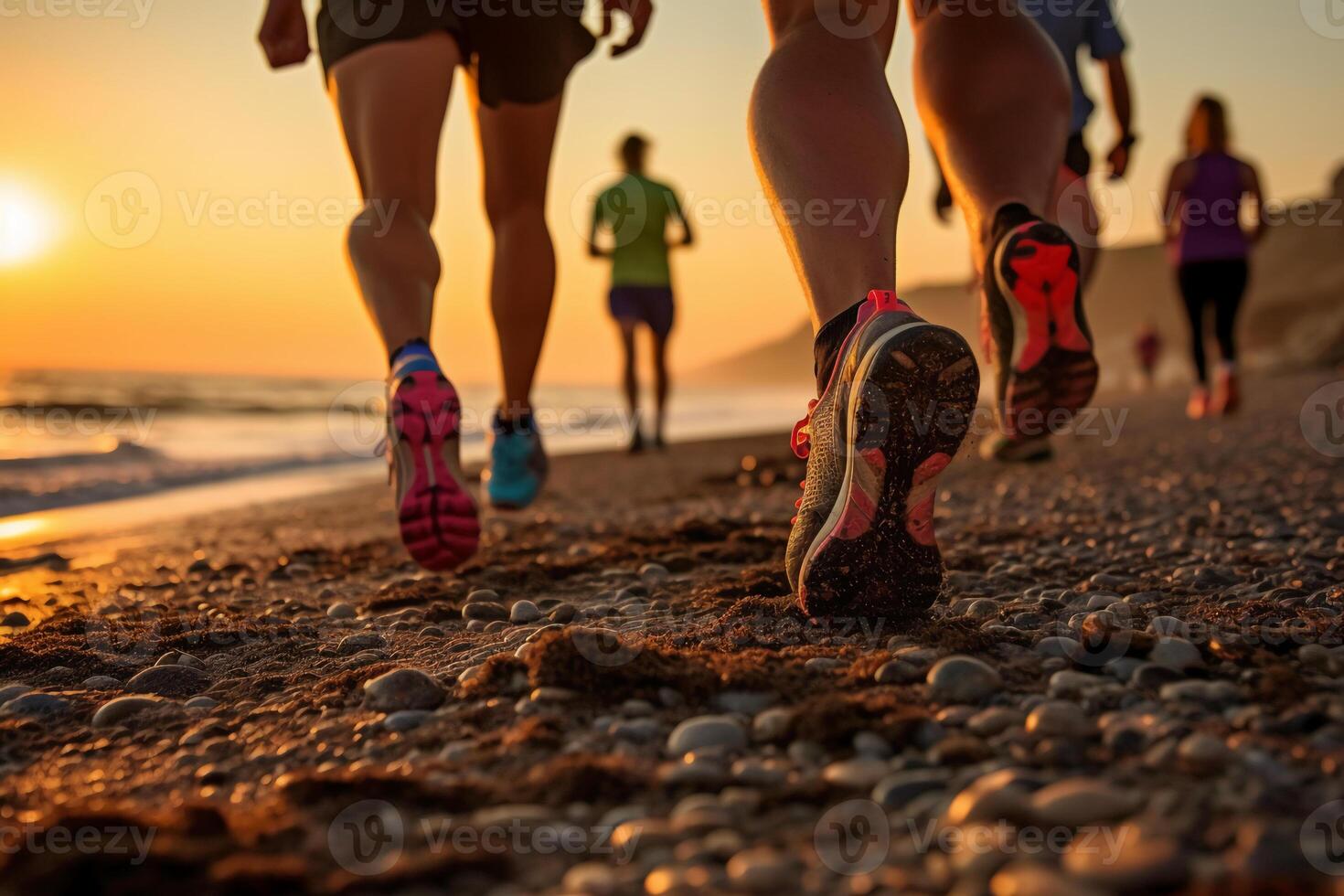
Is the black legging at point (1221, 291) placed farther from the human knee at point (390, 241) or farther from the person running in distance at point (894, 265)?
the human knee at point (390, 241)

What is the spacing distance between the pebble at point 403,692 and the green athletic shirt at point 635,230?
6.35 metres

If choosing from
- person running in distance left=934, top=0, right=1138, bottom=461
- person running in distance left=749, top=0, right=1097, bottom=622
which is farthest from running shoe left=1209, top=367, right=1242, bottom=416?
person running in distance left=749, top=0, right=1097, bottom=622

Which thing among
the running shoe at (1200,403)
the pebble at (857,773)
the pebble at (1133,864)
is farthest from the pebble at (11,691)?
the running shoe at (1200,403)

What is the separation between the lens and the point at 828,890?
2.48ft

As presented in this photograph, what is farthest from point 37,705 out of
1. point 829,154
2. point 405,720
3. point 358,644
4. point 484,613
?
point 829,154

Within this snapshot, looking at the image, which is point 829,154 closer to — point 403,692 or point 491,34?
point 403,692

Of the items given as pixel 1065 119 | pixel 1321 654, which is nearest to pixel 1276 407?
pixel 1065 119

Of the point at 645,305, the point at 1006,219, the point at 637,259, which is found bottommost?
the point at 1006,219

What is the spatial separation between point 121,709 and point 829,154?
1325 millimetres

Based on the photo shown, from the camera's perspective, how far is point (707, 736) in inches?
41.4

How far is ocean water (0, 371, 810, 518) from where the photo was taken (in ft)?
19.4

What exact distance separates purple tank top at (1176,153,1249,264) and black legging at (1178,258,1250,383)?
2.3 inches

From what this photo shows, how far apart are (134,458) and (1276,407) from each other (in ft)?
29.3

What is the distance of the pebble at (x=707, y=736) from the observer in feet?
3.42
